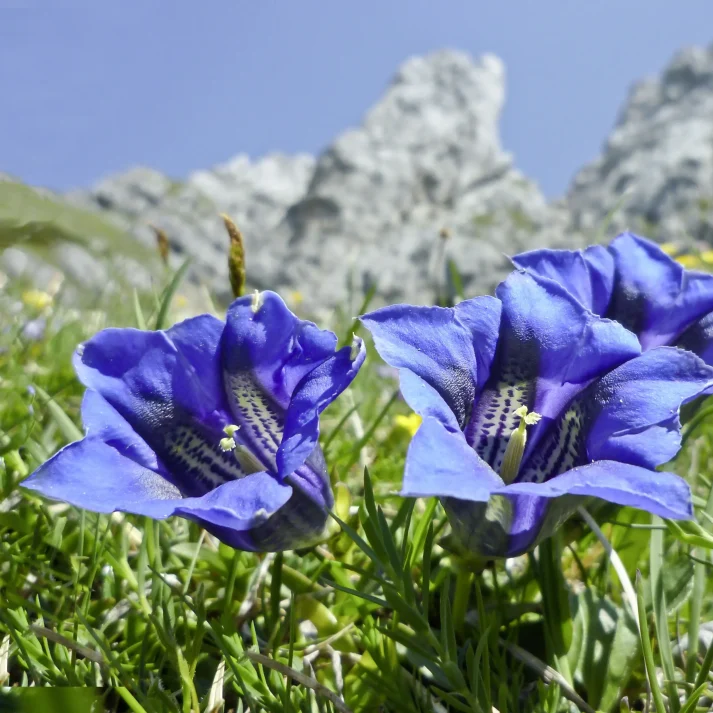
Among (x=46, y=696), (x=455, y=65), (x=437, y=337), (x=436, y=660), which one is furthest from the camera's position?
(x=455, y=65)

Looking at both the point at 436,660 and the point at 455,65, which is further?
the point at 455,65

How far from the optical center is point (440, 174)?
6869cm

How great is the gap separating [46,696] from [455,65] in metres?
90.2

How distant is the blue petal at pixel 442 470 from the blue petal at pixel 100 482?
33 cm

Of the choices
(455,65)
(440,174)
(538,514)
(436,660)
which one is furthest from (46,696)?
(455,65)

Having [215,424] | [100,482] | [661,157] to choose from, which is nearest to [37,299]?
[215,424]

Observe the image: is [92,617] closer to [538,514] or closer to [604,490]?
[538,514]

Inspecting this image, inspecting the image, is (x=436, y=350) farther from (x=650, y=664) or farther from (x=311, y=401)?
(x=650, y=664)

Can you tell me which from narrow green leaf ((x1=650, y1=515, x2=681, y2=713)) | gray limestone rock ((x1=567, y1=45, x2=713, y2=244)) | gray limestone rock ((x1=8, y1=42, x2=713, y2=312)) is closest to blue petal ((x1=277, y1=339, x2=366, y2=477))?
narrow green leaf ((x1=650, y1=515, x2=681, y2=713))

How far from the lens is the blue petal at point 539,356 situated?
104 cm

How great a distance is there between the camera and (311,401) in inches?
38.2

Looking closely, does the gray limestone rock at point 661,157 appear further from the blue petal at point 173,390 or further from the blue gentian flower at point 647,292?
the blue petal at point 173,390

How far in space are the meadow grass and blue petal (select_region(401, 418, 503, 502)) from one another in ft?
0.49

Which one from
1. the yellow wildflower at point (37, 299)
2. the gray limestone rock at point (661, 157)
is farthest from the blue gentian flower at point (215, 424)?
the gray limestone rock at point (661, 157)
